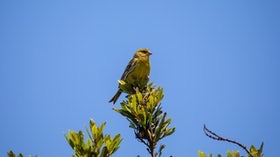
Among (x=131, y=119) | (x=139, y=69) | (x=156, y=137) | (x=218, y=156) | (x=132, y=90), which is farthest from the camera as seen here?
(x=139, y=69)

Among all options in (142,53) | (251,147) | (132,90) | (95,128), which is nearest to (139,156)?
(95,128)

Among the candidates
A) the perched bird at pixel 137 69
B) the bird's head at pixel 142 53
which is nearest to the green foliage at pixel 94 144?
the perched bird at pixel 137 69

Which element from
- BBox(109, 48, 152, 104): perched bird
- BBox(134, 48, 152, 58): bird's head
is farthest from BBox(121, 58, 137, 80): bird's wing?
BBox(134, 48, 152, 58): bird's head

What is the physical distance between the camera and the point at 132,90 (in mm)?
4902

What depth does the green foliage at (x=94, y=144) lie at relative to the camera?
10.4ft

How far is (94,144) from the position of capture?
324 cm

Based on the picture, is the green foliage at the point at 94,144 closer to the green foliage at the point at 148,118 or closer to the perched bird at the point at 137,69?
the green foliage at the point at 148,118

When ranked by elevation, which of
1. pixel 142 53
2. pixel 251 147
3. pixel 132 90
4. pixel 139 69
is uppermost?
pixel 142 53

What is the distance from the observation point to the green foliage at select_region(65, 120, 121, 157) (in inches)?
125

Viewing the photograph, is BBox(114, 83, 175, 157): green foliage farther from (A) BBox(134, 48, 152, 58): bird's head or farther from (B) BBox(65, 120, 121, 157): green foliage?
(A) BBox(134, 48, 152, 58): bird's head

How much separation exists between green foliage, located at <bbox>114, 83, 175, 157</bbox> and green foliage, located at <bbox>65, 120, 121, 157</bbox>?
1.15ft

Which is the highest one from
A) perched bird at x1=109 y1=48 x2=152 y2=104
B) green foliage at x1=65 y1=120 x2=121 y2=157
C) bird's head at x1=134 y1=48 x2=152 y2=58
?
bird's head at x1=134 y1=48 x2=152 y2=58

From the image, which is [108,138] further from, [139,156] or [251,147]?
[251,147]

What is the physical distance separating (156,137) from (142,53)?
5.94 metres
